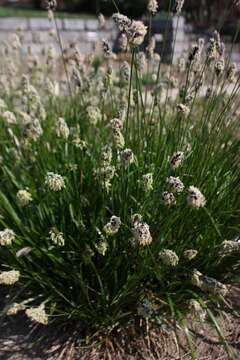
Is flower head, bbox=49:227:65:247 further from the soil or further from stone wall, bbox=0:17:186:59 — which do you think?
stone wall, bbox=0:17:186:59

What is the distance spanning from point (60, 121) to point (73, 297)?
0.81m

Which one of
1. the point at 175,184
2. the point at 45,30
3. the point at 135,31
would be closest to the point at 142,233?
the point at 175,184

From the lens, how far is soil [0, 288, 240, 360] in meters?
2.03

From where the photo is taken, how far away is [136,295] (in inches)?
78.5

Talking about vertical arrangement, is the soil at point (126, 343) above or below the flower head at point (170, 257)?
below

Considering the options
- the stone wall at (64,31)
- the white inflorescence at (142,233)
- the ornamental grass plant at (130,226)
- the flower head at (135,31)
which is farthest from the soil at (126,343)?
the stone wall at (64,31)

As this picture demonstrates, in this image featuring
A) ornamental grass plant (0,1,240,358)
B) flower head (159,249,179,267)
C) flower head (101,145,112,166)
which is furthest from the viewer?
ornamental grass plant (0,1,240,358)

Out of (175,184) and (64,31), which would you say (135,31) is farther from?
(64,31)

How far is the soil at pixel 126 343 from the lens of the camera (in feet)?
6.65

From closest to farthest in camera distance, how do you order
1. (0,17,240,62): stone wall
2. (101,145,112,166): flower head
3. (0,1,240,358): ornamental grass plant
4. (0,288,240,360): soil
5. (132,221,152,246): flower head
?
1. (132,221,152,246): flower head
2. (101,145,112,166): flower head
3. (0,1,240,358): ornamental grass plant
4. (0,288,240,360): soil
5. (0,17,240,62): stone wall

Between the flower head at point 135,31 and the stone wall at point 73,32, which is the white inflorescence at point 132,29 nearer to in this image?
the flower head at point 135,31

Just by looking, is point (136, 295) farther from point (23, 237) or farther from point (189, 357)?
point (23, 237)

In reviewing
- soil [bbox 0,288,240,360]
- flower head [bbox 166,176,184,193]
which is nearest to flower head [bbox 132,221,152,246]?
flower head [bbox 166,176,184,193]

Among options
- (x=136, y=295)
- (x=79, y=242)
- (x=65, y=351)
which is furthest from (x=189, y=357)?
(x=79, y=242)
